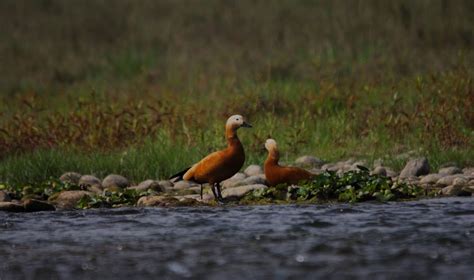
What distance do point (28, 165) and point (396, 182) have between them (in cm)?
420

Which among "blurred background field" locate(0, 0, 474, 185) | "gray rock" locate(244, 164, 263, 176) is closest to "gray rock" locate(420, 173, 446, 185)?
"blurred background field" locate(0, 0, 474, 185)

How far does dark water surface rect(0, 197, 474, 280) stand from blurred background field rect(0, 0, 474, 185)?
274 centimetres

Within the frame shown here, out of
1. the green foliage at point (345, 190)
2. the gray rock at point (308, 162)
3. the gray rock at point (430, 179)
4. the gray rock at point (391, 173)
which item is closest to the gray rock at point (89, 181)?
the green foliage at point (345, 190)

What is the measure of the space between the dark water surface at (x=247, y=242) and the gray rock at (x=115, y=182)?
71.1 inches

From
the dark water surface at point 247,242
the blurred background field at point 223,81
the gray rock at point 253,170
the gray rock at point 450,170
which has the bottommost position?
the dark water surface at point 247,242

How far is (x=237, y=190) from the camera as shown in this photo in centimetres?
1088

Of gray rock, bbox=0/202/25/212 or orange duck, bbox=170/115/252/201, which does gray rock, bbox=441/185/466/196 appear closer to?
orange duck, bbox=170/115/252/201

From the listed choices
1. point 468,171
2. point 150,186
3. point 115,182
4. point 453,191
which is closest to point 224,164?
point 150,186

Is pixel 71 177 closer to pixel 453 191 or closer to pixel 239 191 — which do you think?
pixel 239 191

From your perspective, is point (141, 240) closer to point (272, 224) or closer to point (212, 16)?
point (272, 224)

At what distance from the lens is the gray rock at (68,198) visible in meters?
10.7

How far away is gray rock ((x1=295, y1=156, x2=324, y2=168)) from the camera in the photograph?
12.9 metres

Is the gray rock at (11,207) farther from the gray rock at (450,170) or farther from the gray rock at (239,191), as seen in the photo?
the gray rock at (450,170)

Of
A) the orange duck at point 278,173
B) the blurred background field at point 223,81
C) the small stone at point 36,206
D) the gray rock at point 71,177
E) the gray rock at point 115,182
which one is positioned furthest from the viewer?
the blurred background field at point 223,81
